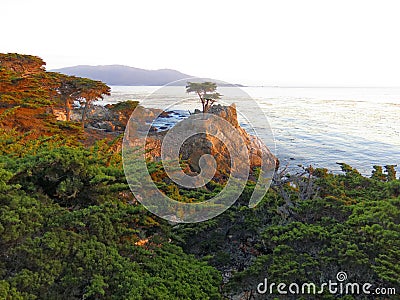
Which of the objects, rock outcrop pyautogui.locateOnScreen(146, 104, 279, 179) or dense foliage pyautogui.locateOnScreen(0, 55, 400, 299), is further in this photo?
rock outcrop pyautogui.locateOnScreen(146, 104, 279, 179)

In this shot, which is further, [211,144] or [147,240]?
[211,144]

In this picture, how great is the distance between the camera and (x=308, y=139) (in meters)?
31.8

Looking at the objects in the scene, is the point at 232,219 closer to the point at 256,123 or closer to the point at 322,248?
the point at 322,248

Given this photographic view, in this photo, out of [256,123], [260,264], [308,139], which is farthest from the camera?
[308,139]

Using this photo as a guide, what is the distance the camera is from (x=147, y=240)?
620 cm

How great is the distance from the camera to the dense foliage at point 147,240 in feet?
13.3

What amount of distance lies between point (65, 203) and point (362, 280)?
15.1 feet

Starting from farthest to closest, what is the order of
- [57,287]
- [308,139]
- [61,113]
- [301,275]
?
1. [308,139]
2. [61,113]
3. [301,275]
4. [57,287]

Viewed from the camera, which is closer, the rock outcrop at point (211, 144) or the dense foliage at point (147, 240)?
the dense foliage at point (147, 240)

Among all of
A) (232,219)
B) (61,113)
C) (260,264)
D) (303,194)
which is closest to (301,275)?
(260,264)

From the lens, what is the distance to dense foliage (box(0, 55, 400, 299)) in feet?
13.3

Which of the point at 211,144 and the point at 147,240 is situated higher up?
the point at 211,144

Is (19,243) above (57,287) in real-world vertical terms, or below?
above

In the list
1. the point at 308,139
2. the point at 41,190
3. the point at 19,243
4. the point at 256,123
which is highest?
the point at 256,123
